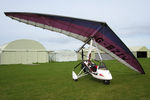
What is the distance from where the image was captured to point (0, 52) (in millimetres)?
26000

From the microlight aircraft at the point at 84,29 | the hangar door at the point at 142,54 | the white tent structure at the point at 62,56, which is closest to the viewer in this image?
the microlight aircraft at the point at 84,29

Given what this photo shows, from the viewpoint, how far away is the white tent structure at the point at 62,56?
33219mm

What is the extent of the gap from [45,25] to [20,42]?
23869 mm

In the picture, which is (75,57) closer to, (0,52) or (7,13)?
(0,52)

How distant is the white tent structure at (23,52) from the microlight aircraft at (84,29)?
Result: 71.7 feet

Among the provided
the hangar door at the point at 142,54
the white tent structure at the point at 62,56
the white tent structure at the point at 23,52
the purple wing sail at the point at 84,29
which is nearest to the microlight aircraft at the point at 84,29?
the purple wing sail at the point at 84,29

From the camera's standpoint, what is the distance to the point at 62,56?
33656 millimetres

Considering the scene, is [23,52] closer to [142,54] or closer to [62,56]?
[62,56]

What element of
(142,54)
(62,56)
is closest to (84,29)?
(62,56)

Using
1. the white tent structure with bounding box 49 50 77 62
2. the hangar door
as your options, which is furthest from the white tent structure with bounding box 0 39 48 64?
the hangar door

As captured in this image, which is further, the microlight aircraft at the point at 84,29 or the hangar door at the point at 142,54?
the hangar door at the point at 142,54

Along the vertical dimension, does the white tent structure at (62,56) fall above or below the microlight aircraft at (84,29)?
below

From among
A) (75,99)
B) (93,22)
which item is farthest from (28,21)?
(75,99)

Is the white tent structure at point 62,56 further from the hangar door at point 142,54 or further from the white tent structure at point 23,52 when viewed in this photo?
the hangar door at point 142,54
